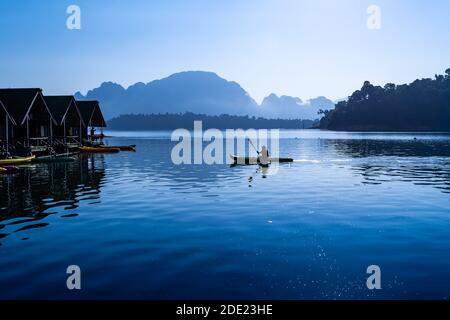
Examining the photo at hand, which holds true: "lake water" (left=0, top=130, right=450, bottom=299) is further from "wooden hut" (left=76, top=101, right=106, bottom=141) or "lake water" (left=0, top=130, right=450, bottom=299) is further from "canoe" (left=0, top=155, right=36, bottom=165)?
"wooden hut" (left=76, top=101, right=106, bottom=141)

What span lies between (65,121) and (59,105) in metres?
4.78

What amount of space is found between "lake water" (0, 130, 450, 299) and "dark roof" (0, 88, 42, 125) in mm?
18963

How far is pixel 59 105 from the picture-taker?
5722 cm

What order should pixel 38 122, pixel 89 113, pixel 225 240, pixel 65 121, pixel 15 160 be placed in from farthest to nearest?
pixel 89 113 → pixel 65 121 → pixel 38 122 → pixel 15 160 → pixel 225 240

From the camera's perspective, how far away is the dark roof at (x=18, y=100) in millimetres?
45500

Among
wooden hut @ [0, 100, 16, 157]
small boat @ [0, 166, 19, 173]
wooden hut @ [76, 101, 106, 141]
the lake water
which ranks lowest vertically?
the lake water

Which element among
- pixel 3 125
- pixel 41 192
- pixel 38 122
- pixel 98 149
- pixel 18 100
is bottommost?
pixel 41 192

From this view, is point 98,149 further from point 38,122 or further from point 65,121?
point 38,122

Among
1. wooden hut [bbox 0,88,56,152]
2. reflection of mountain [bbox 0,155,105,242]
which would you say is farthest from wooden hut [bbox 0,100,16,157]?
reflection of mountain [bbox 0,155,105,242]

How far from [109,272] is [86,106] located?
63.5 metres

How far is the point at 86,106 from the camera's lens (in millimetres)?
70125

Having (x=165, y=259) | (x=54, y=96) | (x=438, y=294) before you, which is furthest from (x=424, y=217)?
(x=54, y=96)

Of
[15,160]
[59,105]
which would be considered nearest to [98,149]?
[59,105]

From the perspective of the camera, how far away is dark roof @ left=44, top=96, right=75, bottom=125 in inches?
2197
